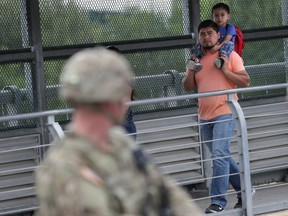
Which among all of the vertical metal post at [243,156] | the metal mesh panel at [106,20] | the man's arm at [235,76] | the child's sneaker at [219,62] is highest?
the metal mesh panel at [106,20]

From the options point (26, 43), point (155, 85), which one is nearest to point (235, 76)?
point (155, 85)

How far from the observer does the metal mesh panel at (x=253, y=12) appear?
9406 millimetres

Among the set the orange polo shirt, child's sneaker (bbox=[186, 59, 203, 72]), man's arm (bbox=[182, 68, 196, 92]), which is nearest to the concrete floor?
the orange polo shirt

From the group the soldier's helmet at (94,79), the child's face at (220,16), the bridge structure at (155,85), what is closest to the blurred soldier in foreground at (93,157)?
the soldier's helmet at (94,79)

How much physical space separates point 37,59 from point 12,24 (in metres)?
0.38

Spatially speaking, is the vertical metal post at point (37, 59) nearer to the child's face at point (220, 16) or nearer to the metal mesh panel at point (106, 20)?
the metal mesh panel at point (106, 20)

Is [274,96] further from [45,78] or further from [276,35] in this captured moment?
[45,78]

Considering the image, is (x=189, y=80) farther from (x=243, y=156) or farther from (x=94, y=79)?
(x=94, y=79)

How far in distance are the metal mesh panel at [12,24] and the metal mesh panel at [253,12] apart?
6.30 feet

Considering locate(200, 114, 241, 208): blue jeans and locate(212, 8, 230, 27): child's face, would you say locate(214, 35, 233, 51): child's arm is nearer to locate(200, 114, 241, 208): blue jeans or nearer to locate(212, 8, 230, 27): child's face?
locate(212, 8, 230, 27): child's face

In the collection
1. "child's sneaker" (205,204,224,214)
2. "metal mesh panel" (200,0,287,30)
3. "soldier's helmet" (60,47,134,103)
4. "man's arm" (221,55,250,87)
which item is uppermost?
"metal mesh panel" (200,0,287,30)

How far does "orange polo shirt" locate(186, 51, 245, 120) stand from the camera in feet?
27.0

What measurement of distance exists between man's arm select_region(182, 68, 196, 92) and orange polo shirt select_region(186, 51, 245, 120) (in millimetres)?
40

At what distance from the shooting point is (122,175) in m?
3.12
